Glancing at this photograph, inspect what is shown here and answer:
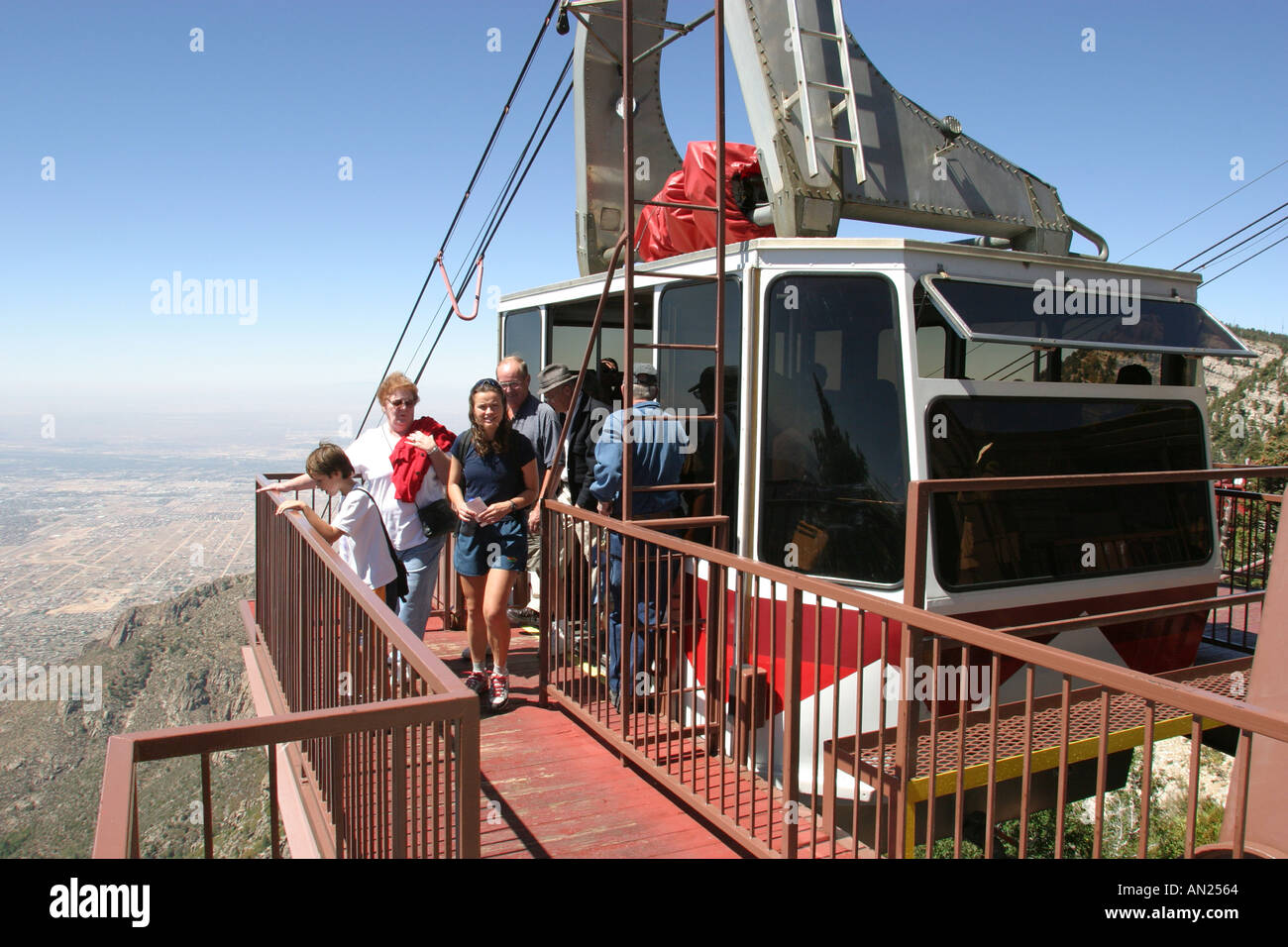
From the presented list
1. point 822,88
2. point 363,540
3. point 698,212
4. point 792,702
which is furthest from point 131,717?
point 792,702

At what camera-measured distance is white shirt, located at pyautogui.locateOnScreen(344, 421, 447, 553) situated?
480 centimetres

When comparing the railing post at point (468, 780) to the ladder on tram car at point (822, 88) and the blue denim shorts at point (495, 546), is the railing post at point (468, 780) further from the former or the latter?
the ladder on tram car at point (822, 88)

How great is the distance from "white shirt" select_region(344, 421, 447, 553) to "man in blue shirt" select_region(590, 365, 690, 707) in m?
0.95

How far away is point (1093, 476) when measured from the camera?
390cm

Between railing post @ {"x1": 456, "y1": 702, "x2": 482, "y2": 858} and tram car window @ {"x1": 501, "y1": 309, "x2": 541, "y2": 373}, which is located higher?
tram car window @ {"x1": 501, "y1": 309, "x2": 541, "y2": 373}

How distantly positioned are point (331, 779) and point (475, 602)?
6.53 feet

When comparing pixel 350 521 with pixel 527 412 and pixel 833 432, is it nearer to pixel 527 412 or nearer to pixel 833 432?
pixel 527 412

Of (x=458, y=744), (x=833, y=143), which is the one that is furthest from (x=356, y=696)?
(x=833, y=143)

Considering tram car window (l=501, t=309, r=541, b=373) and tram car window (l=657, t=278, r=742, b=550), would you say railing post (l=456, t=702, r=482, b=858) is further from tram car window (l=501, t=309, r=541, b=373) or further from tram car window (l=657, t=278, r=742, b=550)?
tram car window (l=501, t=309, r=541, b=373)

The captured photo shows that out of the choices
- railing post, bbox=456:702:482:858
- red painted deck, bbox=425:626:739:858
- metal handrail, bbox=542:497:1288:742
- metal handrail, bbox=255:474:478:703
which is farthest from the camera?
red painted deck, bbox=425:626:739:858

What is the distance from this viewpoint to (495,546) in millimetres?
4984

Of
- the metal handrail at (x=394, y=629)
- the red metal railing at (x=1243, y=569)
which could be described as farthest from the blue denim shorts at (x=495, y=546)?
the red metal railing at (x=1243, y=569)

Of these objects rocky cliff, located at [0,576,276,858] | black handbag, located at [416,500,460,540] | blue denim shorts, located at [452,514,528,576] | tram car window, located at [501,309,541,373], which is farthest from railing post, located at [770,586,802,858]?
rocky cliff, located at [0,576,276,858]
